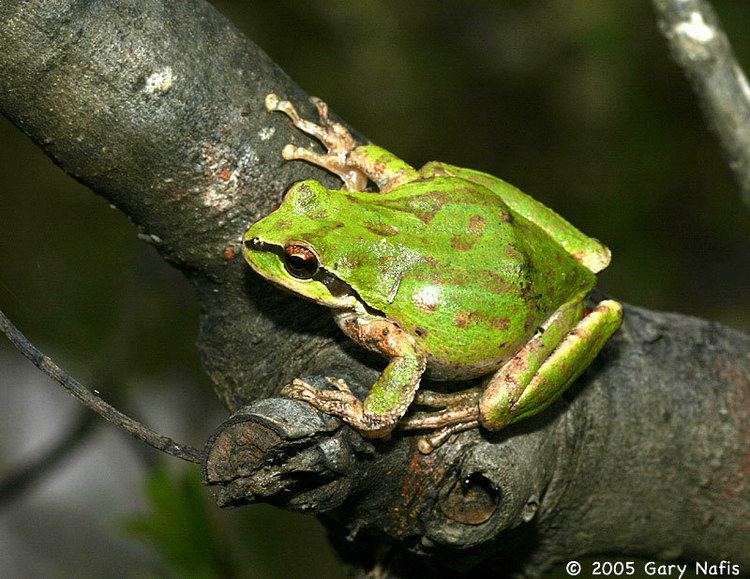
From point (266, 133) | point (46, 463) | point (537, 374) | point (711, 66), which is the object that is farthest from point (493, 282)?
point (46, 463)

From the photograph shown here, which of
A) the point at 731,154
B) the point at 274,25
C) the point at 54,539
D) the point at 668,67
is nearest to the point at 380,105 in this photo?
the point at 274,25

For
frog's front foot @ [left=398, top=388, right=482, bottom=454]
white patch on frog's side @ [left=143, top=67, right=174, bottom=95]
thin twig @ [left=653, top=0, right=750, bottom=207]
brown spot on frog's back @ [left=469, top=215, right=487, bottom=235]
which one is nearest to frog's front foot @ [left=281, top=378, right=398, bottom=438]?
frog's front foot @ [left=398, top=388, right=482, bottom=454]

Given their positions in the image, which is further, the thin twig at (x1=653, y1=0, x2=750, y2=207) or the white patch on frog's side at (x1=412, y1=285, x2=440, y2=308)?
the thin twig at (x1=653, y1=0, x2=750, y2=207)

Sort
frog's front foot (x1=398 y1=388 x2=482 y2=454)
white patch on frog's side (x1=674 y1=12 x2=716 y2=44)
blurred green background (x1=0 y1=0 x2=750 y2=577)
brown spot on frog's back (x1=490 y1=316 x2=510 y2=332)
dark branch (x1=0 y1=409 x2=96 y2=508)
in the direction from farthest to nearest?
blurred green background (x1=0 y1=0 x2=750 y2=577) → dark branch (x1=0 y1=409 x2=96 y2=508) → white patch on frog's side (x1=674 y1=12 x2=716 y2=44) → brown spot on frog's back (x1=490 y1=316 x2=510 y2=332) → frog's front foot (x1=398 y1=388 x2=482 y2=454)

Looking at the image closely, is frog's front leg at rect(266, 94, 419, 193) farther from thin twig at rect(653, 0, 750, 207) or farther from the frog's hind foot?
thin twig at rect(653, 0, 750, 207)

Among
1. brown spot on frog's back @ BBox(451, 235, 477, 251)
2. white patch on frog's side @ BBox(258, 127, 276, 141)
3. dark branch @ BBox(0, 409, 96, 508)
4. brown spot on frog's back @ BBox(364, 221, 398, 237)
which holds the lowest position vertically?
dark branch @ BBox(0, 409, 96, 508)

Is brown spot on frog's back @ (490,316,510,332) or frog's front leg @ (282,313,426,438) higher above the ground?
brown spot on frog's back @ (490,316,510,332)
